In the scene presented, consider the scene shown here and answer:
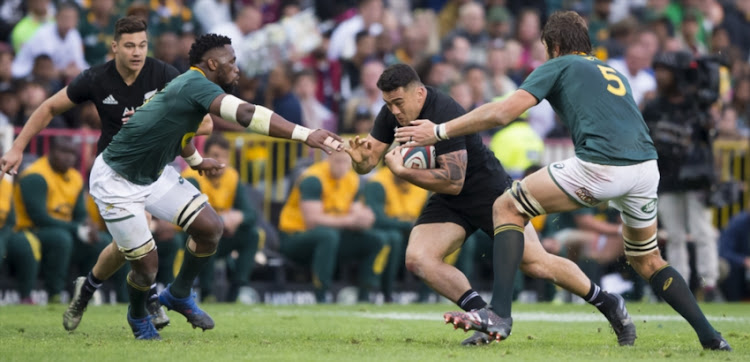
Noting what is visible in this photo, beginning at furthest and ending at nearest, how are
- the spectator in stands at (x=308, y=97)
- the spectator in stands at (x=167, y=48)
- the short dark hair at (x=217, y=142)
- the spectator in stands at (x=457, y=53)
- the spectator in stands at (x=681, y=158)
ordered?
1. the spectator in stands at (x=457, y=53)
2. the spectator in stands at (x=308, y=97)
3. the spectator in stands at (x=167, y=48)
4. the spectator in stands at (x=681, y=158)
5. the short dark hair at (x=217, y=142)

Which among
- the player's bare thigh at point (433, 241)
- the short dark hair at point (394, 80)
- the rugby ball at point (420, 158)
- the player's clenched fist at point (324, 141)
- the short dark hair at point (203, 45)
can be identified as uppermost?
the short dark hair at point (203, 45)

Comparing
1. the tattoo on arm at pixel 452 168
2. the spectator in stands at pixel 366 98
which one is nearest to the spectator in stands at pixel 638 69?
the spectator in stands at pixel 366 98

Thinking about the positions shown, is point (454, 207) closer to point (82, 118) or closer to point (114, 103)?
point (114, 103)

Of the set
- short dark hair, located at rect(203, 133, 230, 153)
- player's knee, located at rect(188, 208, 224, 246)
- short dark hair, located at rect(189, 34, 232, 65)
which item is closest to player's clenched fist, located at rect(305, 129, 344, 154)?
short dark hair, located at rect(189, 34, 232, 65)

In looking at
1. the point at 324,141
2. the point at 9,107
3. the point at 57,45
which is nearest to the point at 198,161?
the point at 324,141

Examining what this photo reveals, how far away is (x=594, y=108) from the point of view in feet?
26.7

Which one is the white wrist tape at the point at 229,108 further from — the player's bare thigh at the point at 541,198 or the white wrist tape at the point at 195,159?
the player's bare thigh at the point at 541,198

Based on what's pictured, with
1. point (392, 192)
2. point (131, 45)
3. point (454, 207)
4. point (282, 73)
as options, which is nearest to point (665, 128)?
point (392, 192)

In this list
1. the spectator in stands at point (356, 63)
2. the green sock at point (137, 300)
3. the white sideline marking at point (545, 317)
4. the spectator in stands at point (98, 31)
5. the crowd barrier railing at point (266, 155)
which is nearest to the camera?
the green sock at point (137, 300)

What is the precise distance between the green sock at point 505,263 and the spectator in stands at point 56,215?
6824mm

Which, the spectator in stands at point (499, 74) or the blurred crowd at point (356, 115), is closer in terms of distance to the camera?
the blurred crowd at point (356, 115)

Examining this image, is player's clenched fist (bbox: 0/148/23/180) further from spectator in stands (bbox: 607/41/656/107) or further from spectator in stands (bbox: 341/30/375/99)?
spectator in stands (bbox: 607/41/656/107)

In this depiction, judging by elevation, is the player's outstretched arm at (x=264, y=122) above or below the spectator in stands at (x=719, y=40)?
below

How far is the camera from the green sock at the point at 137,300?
899cm
